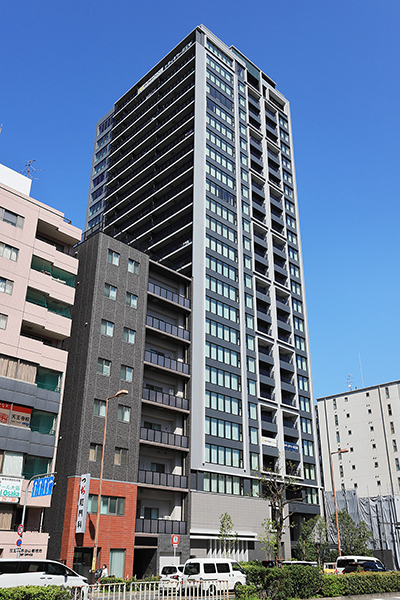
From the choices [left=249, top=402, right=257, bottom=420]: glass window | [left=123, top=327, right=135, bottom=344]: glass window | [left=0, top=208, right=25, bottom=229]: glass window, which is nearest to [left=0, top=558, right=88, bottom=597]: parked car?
[left=123, top=327, right=135, bottom=344]: glass window

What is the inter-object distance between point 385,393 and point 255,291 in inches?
1856

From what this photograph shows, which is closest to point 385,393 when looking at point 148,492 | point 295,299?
point 295,299

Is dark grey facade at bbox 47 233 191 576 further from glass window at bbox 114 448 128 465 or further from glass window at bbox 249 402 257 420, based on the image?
glass window at bbox 249 402 257 420

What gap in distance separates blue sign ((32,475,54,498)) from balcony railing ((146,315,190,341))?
20787 mm

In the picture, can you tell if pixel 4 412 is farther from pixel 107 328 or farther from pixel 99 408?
pixel 107 328

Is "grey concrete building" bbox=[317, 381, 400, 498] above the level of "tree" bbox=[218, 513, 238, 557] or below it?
above

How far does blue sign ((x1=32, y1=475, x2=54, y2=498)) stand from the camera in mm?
36844

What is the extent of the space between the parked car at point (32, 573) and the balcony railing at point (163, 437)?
22317 millimetres

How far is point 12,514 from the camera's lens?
37.2 metres

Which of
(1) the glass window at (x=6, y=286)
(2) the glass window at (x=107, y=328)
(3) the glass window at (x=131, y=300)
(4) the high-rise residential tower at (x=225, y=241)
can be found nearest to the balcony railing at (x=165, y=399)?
(4) the high-rise residential tower at (x=225, y=241)

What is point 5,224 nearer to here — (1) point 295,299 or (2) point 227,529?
(2) point 227,529

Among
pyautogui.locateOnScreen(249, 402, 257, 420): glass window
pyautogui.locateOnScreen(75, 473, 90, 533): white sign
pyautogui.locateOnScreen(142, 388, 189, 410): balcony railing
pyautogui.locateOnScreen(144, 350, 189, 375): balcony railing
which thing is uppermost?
pyautogui.locateOnScreen(144, 350, 189, 375): balcony railing

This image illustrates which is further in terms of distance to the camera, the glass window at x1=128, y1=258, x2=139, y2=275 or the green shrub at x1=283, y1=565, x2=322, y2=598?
the glass window at x1=128, y1=258, x2=139, y2=275

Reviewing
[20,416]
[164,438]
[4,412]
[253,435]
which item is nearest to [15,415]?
[20,416]
